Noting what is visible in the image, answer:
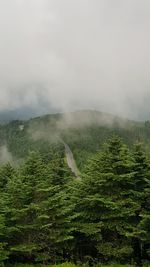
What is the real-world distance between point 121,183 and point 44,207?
21.4 feet

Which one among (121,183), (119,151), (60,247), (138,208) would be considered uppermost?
(119,151)

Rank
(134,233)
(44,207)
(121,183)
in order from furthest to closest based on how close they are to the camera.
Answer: (121,183) → (44,207) → (134,233)

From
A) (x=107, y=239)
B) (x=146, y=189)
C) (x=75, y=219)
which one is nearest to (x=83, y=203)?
(x=75, y=219)

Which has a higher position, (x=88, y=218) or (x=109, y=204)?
(x=109, y=204)

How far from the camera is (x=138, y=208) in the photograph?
28938 mm

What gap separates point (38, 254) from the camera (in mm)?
27891

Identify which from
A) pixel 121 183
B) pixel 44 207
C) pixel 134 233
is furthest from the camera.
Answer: pixel 121 183

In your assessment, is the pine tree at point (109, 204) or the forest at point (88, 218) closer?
the forest at point (88, 218)

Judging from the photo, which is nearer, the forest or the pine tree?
the forest

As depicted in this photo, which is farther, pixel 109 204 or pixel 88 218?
pixel 88 218

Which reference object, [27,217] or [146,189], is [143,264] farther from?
[27,217]

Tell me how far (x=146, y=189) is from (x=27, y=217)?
9498mm

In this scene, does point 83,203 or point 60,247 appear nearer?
point 60,247

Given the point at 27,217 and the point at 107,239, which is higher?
the point at 27,217
